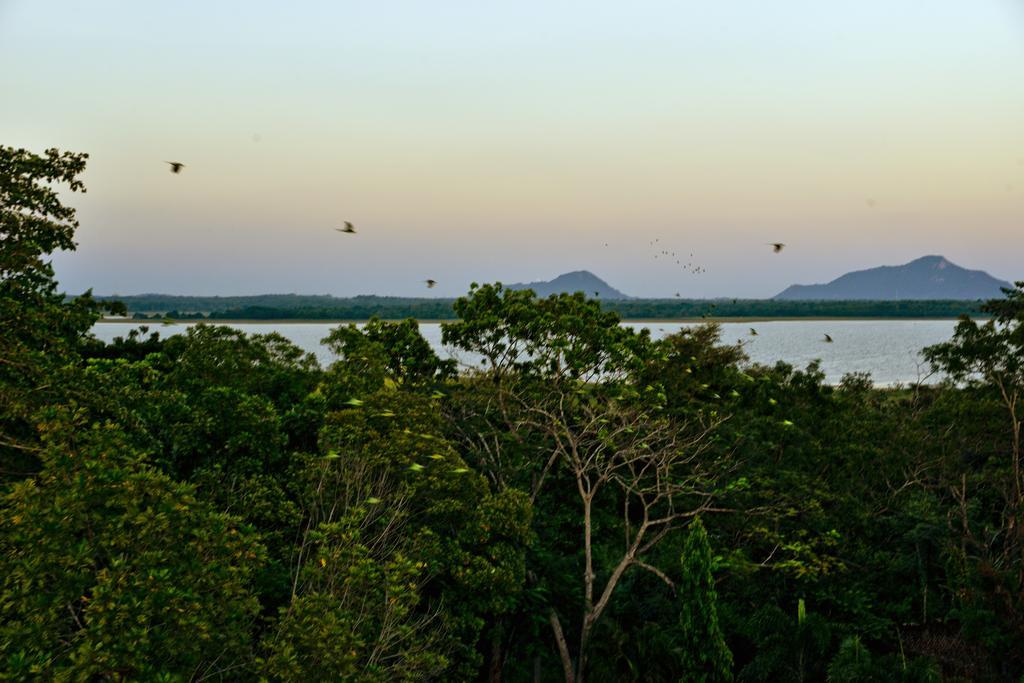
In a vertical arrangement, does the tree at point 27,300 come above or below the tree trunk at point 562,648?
above

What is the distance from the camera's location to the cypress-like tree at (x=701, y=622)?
1530 cm

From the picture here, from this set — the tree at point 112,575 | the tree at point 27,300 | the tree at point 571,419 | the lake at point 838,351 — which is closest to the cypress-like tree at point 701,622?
the tree at point 571,419

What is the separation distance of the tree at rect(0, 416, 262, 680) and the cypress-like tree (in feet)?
31.4

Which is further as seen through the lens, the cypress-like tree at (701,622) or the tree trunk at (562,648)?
the tree trunk at (562,648)

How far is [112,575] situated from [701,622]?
11844 mm

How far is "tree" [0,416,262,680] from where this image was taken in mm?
7000

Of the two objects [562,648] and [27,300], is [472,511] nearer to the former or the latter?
[562,648]

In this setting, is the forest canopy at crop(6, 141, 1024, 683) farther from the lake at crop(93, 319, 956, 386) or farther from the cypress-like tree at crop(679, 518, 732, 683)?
the lake at crop(93, 319, 956, 386)

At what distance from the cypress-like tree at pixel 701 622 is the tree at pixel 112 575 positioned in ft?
31.4

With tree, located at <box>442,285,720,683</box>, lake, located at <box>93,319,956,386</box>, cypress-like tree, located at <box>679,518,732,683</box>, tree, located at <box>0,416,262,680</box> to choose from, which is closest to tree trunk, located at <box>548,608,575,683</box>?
tree, located at <box>442,285,720,683</box>

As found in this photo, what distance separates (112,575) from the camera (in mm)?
7367

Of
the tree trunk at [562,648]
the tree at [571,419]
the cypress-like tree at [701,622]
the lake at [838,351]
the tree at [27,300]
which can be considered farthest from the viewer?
the lake at [838,351]

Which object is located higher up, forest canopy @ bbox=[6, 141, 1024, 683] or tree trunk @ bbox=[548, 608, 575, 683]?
forest canopy @ bbox=[6, 141, 1024, 683]

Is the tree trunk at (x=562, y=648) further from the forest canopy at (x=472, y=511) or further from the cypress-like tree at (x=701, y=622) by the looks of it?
the cypress-like tree at (x=701, y=622)
